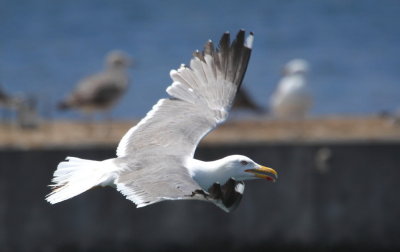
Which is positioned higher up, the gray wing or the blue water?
the blue water

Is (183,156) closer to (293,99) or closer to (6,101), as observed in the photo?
(293,99)

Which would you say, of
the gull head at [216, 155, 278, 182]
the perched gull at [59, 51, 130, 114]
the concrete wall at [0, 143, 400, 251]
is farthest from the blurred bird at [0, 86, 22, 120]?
the gull head at [216, 155, 278, 182]

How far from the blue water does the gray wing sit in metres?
7.37

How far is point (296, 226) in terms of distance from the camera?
11641 mm

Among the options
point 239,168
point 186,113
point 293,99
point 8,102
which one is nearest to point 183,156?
point 239,168

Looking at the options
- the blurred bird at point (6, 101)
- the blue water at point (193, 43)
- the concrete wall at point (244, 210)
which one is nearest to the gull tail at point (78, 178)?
the concrete wall at point (244, 210)

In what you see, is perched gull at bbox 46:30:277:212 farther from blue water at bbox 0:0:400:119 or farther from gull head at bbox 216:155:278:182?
blue water at bbox 0:0:400:119

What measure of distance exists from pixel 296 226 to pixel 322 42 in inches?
569

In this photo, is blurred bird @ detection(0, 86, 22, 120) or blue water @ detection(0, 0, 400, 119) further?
blue water @ detection(0, 0, 400, 119)

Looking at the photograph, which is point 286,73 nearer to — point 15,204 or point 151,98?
point 151,98

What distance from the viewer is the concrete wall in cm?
1143

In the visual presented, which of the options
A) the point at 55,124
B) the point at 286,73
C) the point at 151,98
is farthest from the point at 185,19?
the point at 55,124

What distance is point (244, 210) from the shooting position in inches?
458

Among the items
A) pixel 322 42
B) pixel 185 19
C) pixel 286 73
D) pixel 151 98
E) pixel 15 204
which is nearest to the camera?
pixel 15 204
